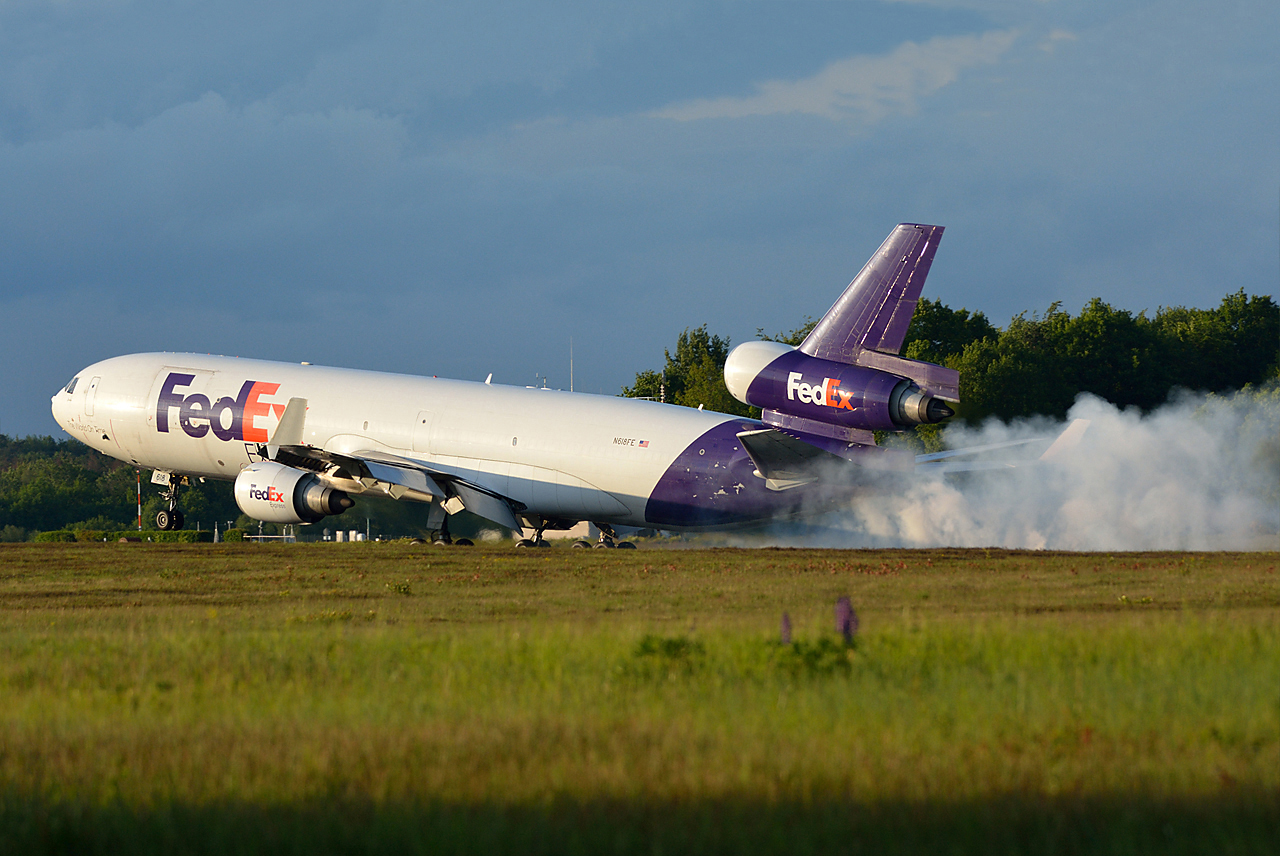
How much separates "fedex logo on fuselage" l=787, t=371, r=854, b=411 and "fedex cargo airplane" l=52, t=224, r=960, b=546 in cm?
4

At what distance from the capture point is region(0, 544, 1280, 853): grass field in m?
6.54

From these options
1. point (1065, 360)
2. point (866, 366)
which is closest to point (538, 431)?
point (866, 366)

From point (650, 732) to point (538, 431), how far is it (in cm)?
3298

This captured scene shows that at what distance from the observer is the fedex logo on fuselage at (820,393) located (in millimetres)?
32719

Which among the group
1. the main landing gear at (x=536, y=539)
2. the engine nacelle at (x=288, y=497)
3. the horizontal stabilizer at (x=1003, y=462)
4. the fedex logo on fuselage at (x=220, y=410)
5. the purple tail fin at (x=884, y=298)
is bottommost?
the main landing gear at (x=536, y=539)

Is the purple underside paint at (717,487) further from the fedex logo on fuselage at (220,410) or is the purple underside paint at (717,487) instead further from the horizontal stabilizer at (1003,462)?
the fedex logo on fuselage at (220,410)

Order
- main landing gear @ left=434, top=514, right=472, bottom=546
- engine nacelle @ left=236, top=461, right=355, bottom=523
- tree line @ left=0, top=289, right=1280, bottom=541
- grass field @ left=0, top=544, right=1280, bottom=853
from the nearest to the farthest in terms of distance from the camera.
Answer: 1. grass field @ left=0, top=544, right=1280, bottom=853
2. engine nacelle @ left=236, top=461, right=355, bottom=523
3. main landing gear @ left=434, top=514, right=472, bottom=546
4. tree line @ left=0, top=289, right=1280, bottom=541

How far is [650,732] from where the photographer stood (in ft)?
28.5

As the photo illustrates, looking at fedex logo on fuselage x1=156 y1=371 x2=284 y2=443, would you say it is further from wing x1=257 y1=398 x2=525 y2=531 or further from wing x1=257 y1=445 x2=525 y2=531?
wing x1=257 y1=445 x2=525 y2=531

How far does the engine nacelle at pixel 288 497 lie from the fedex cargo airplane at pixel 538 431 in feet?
0.18

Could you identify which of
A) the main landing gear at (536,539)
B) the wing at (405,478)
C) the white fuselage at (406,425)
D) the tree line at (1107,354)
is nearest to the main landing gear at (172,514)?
the white fuselage at (406,425)

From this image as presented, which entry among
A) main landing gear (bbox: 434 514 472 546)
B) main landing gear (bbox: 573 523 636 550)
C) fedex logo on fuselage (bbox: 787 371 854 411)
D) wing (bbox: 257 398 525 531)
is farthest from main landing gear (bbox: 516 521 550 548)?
fedex logo on fuselage (bbox: 787 371 854 411)

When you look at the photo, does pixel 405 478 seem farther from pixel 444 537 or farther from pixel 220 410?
pixel 220 410

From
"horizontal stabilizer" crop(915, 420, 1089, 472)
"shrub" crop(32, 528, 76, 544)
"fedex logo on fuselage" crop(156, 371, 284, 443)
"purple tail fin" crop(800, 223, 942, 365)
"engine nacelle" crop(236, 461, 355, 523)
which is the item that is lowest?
"shrub" crop(32, 528, 76, 544)
